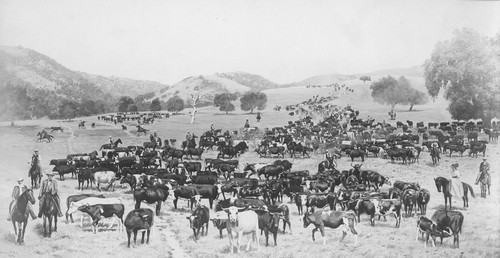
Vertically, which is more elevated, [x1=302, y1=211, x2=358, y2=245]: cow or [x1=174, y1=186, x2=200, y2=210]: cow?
[x1=174, y1=186, x2=200, y2=210]: cow

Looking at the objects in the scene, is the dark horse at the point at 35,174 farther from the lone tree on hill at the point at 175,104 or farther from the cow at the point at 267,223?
the lone tree on hill at the point at 175,104

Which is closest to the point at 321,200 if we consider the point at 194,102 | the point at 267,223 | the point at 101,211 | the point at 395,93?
the point at 267,223

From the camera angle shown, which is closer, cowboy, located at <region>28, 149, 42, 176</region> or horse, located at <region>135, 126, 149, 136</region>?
cowboy, located at <region>28, 149, 42, 176</region>

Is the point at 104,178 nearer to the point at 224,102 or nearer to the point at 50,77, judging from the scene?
the point at 50,77

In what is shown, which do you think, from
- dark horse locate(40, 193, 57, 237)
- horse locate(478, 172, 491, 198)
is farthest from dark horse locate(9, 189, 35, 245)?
horse locate(478, 172, 491, 198)

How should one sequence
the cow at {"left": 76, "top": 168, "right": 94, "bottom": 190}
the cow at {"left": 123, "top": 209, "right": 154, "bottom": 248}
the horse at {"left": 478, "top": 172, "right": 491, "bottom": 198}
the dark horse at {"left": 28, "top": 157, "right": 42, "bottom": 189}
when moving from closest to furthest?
the cow at {"left": 123, "top": 209, "right": 154, "bottom": 248} < the dark horse at {"left": 28, "top": 157, "right": 42, "bottom": 189} < the horse at {"left": 478, "top": 172, "right": 491, "bottom": 198} < the cow at {"left": 76, "top": 168, "right": 94, "bottom": 190}

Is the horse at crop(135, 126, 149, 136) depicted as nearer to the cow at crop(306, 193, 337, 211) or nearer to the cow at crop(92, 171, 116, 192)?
the cow at crop(92, 171, 116, 192)

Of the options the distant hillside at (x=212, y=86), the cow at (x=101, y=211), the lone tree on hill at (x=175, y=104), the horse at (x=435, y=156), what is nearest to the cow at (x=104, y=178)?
the cow at (x=101, y=211)
